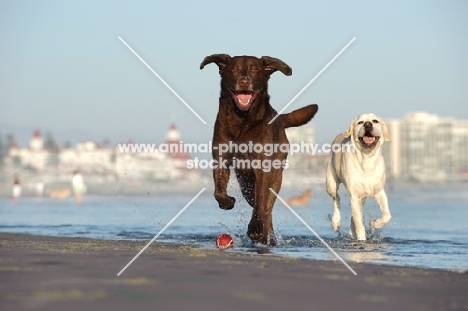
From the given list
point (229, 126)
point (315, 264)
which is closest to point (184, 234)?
point (229, 126)

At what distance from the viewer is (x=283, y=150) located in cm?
1010

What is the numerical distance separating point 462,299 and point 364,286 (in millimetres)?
636

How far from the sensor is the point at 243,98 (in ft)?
30.7

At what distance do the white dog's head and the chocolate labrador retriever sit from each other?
168cm

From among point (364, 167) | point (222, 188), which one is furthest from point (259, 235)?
point (364, 167)

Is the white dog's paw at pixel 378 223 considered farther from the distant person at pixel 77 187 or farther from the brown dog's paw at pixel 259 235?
the distant person at pixel 77 187

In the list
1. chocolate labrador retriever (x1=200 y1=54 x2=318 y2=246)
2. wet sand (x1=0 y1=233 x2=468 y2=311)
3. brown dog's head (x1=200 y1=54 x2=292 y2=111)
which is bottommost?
wet sand (x1=0 y1=233 x2=468 y2=311)

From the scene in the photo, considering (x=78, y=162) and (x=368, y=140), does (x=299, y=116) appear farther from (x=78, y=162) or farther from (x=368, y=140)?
(x=78, y=162)

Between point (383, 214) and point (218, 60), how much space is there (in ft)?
9.44

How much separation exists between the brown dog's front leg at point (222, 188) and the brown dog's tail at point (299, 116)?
5.52ft

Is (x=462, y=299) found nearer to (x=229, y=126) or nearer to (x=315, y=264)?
(x=315, y=264)

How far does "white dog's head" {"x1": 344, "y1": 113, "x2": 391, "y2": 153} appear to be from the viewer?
10984 mm

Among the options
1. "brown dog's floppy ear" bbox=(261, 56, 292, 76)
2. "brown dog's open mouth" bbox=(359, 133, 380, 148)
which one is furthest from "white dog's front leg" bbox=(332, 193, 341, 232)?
"brown dog's floppy ear" bbox=(261, 56, 292, 76)

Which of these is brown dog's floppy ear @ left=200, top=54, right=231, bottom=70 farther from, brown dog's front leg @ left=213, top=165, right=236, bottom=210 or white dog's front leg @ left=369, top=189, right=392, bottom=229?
white dog's front leg @ left=369, top=189, right=392, bottom=229
